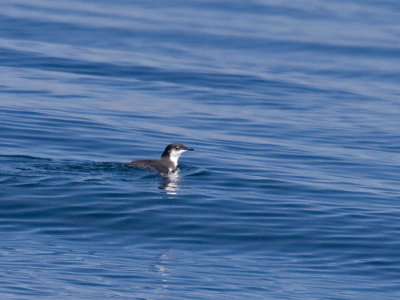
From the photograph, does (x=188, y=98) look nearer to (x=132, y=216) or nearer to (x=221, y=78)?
(x=221, y=78)

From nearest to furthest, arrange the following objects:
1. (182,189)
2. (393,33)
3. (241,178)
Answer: (182,189) < (241,178) < (393,33)

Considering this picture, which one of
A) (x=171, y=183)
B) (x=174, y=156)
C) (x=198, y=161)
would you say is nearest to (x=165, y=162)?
(x=174, y=156)

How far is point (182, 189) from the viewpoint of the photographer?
1838 cm

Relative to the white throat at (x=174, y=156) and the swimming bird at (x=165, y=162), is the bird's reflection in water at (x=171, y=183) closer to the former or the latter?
the swimming bird at (x=165, y=162)

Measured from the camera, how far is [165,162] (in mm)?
20125

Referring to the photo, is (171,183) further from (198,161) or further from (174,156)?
(198,161)

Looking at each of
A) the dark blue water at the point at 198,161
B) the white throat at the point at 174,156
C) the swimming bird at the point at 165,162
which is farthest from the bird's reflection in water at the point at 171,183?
the white throat at the point at 174,156

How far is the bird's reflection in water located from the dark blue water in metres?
0.05

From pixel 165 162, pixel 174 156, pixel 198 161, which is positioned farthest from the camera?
pixel 198 161

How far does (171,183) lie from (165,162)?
1.27 m

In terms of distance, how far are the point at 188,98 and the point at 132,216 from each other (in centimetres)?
1581

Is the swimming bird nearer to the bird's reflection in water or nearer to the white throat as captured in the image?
the white throat

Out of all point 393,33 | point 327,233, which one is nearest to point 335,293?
point 327,233

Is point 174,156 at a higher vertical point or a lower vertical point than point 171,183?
higher
